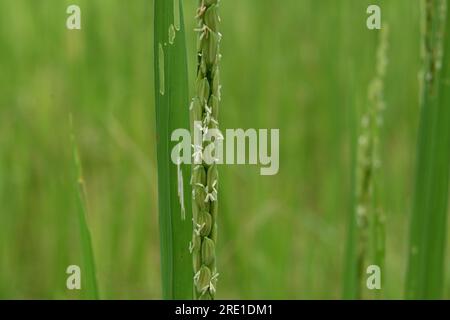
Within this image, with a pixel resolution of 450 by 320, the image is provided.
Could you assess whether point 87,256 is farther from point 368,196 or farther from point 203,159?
point 368,196

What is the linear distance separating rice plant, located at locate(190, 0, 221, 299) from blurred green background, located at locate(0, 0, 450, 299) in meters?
0.82

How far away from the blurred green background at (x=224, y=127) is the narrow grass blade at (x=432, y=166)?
0.56m

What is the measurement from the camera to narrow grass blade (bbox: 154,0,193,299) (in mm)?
577

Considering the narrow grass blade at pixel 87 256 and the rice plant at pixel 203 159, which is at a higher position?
the rice plant at pixel 203 159

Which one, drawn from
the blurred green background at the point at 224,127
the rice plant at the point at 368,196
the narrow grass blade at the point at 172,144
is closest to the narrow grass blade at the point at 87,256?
the narrow grass blade at the point at 172,144

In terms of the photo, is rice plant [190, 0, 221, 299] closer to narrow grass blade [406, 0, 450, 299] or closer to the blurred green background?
narrow grass blade [406, 0, 450, 299]

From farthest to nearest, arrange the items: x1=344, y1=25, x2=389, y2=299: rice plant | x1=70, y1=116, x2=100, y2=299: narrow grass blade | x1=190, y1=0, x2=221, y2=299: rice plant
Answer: x1=344, y1=25, x2=389, y2=299: rice plant < x1=70, y1=116, x2=100, y2=299: narrow grass blade < x1=190, y1=0, x2=221, y2=299: rice plant

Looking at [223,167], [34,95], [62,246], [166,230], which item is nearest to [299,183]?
[223,167]

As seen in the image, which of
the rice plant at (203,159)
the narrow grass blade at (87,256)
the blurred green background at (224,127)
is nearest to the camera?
the rice plant at (203,159)

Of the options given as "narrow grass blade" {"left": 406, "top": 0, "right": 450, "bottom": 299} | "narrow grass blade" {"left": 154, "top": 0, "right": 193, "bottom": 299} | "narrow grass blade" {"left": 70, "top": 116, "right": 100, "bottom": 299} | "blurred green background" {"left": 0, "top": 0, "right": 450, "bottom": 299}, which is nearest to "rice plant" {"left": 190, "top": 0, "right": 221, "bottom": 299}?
"narrow grass blade" {"left": 154, "top": 0, "right": 193, "bottom": 299}

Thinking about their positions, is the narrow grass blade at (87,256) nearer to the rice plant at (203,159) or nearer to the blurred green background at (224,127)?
the rice plant at (203,159)

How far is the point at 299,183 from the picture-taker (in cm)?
176

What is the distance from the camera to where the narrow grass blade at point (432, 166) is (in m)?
0.79
